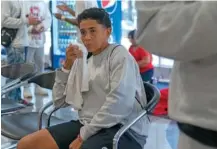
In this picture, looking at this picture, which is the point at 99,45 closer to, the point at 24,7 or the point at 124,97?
the point at 124,97

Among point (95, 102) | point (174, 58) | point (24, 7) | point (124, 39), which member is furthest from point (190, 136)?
point (124, 39)

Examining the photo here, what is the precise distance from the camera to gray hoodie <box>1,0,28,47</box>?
4105 millimetres

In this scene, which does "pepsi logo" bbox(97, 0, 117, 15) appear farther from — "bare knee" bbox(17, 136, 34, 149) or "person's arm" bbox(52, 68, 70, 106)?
"bare knee" bbox(17, 136, 34, 149)

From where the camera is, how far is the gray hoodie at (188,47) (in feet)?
2.42

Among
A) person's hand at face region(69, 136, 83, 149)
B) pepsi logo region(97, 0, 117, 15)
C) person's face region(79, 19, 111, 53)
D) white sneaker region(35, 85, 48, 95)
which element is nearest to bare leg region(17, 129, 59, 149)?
person's hand at face region(69, 136, 83, 149)

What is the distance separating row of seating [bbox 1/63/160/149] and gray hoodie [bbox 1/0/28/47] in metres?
1.21

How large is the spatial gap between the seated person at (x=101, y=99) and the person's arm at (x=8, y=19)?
2.17 metres

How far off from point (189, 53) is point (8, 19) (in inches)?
141

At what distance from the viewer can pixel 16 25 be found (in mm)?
4145

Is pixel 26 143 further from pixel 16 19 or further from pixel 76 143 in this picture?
pixel 16 19

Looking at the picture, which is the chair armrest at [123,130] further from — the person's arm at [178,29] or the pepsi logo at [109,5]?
the pepsi logo at [109,5]

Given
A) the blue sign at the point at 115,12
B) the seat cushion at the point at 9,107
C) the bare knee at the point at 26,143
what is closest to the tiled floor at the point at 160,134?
the seat cushion at the point at 9,107

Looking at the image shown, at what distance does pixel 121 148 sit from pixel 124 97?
24cm

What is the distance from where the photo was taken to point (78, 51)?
2.04m
